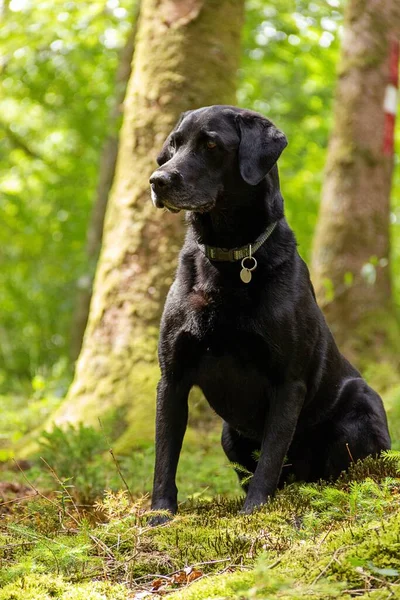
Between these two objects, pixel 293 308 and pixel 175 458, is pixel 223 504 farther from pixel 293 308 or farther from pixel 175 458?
pixel 293 308

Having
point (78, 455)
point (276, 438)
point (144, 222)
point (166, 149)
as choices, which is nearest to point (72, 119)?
point (144, 222)

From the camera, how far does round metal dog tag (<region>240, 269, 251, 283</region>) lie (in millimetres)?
3793

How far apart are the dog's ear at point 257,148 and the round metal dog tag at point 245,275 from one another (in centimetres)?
43

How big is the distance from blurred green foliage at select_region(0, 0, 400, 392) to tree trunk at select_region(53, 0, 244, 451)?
354 centimetres

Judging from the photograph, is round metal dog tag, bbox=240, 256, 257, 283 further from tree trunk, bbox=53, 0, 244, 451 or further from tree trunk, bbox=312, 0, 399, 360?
tree trunk, bbox=312, 0, 399, 360

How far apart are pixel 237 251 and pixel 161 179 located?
0.53 metres

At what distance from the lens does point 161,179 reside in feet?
12.1

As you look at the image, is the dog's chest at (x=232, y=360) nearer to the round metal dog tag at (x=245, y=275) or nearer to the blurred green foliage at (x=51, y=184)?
the round metal dog tag at (x=245, y=275)

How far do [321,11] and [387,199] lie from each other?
526cm

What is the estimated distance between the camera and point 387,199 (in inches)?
344

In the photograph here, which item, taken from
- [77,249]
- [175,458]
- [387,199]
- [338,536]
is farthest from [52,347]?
[338,536]

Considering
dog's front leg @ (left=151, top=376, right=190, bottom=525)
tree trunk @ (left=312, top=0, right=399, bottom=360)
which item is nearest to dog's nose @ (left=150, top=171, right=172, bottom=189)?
dog's front leg @ (left=151, top=376, right=190, bottom=525)

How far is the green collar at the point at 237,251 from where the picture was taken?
12.7 ft

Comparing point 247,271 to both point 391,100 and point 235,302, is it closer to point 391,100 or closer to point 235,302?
point 235,302
